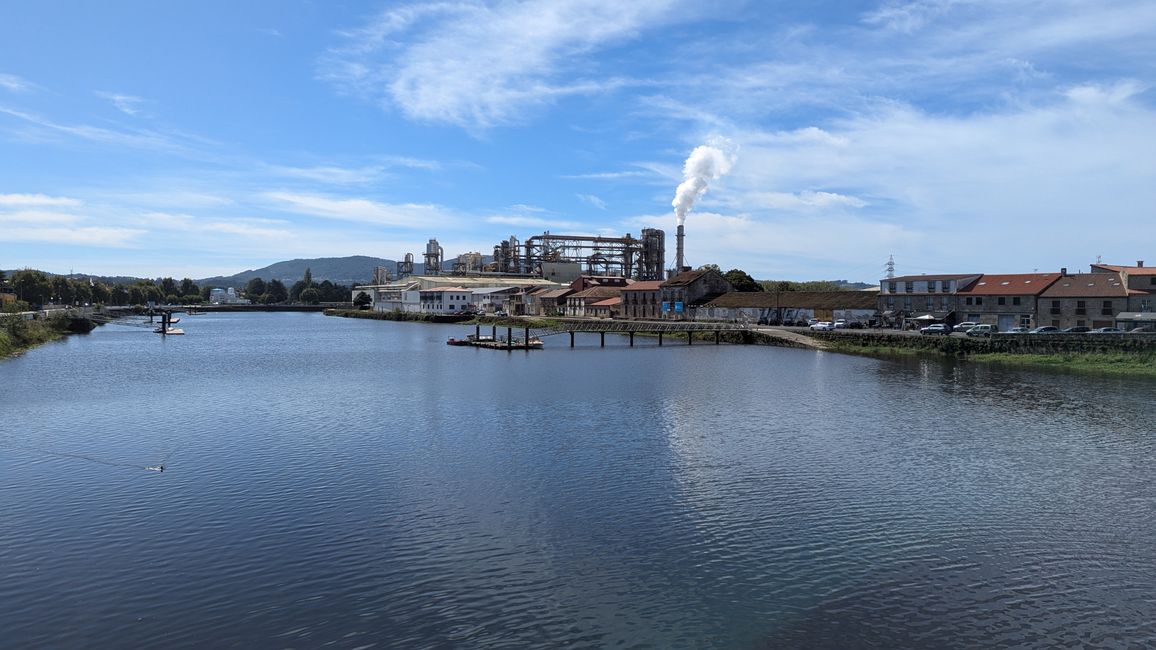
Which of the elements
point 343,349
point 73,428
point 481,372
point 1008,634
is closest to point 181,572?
point 1008,634

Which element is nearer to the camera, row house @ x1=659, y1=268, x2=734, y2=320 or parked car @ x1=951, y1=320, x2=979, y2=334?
parked car @ x1=951, y1=320, x2=979, y2=334

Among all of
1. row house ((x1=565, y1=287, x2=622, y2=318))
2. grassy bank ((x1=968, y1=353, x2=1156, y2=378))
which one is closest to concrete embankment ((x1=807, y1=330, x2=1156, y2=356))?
grassy bank ((x1=968, y1=353, x2=1156, y2=378))

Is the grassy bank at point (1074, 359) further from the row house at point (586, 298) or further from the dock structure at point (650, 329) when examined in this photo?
the row house at point (586, 298)

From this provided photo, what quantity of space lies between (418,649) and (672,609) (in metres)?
4.44

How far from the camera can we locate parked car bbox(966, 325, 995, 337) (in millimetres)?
57503

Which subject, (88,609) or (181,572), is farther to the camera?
(181,572)

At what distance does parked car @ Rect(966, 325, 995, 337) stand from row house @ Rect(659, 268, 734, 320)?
3681 centimetres

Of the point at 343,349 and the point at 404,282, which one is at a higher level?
the point at 404,282

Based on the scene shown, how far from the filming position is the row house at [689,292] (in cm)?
9450

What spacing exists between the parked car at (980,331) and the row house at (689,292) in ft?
121

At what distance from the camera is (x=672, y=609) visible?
13414mm

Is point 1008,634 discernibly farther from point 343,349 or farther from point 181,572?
point 343,349

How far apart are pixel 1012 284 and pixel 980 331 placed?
9.75 meters

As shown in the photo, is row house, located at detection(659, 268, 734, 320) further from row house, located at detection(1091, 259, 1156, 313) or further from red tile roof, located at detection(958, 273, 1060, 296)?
row house, located at detection(1091, 259, 1156, 313)
